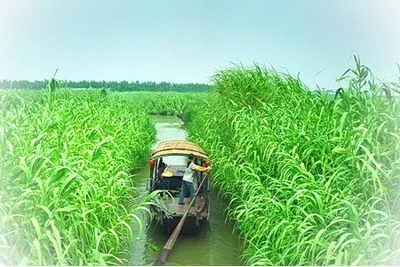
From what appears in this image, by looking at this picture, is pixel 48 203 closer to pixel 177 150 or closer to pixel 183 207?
pixel 183 207

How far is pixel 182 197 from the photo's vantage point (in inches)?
219

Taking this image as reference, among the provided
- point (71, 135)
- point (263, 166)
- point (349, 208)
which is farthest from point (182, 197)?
point (349, 208)

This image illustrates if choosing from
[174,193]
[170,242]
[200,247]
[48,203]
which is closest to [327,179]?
[170,242]

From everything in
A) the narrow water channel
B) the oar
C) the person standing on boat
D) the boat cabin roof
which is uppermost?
the boat cabin roof

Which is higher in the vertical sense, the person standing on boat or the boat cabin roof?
the boat cabin roof

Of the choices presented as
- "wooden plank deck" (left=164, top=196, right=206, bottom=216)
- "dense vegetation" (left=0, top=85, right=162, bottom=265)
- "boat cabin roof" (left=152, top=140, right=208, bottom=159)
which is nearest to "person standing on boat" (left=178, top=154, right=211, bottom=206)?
"wooden plank deck" (left=164, top=196, right=206, bottom=216)

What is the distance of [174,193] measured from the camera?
6.08m

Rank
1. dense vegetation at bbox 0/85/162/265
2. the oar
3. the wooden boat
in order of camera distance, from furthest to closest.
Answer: the wooden boat → the oar → dense vegetation at bbox 0/85/162/265

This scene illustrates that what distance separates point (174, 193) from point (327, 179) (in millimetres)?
2761

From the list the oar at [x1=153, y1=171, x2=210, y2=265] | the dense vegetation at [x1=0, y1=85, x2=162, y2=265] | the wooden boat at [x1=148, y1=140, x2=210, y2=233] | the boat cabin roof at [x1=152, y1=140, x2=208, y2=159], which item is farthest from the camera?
the boat cabin roof at [x1=152, y1=140, x2=208, y2=159]

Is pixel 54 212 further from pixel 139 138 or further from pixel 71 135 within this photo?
pixel 139 138

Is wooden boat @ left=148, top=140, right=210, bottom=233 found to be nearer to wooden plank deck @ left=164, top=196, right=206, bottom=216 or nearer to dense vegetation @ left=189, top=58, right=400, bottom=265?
wooden plank deck @ left=164, top=196, right=206, bottom=216

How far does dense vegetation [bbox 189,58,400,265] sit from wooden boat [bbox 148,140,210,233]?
52 centimetres

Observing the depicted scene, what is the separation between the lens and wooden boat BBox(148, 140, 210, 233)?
16.9ft
